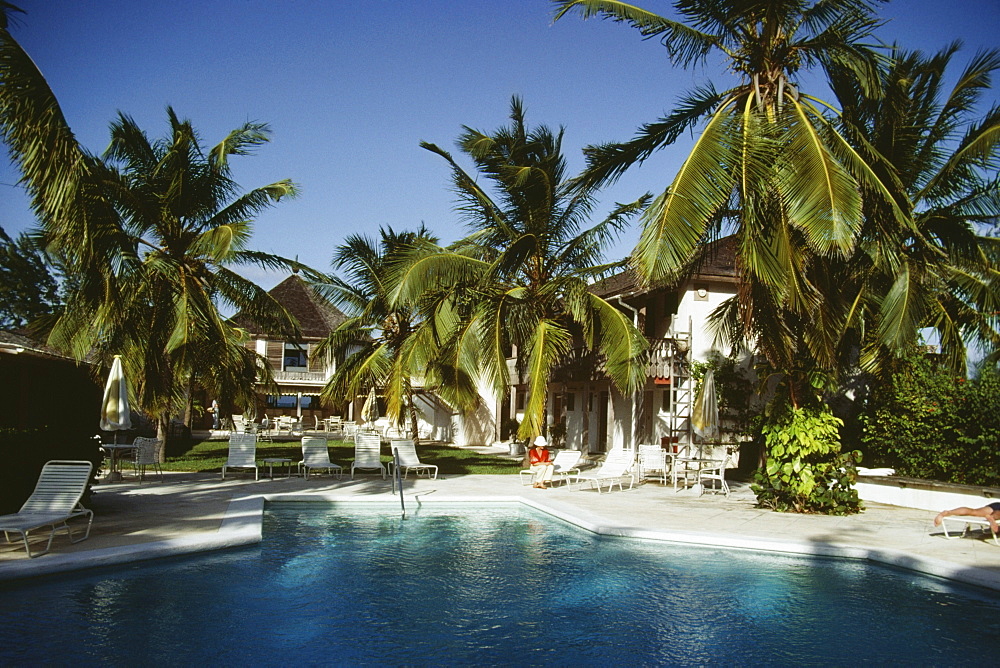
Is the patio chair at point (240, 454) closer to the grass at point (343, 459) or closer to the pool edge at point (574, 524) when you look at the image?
the grass at point (343, 459)

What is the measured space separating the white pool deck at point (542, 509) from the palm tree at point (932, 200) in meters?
3.11

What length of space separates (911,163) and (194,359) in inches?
587

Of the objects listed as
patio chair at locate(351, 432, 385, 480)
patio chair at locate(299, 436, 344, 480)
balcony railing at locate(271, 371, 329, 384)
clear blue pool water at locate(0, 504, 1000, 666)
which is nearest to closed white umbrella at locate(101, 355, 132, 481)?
clear blue pool water at locate(0, 504, 1000, 666)

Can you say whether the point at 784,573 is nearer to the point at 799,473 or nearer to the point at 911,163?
the point at 799,473

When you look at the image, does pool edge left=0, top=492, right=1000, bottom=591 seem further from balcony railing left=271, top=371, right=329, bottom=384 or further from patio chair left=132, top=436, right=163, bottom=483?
balcony railing left=271, top=371, right=329, bottom=384

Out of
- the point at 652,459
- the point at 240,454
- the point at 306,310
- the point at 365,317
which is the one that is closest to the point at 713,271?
the point at 652,459

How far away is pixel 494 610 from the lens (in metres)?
7.45

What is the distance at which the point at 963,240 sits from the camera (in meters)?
12.9

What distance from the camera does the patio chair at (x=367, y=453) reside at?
16.9m

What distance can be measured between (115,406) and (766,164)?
32.2ft

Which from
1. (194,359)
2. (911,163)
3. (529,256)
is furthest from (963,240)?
(194,359)

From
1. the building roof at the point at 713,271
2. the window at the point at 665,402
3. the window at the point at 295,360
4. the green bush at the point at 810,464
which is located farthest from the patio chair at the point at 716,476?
the window at the point at 295,360

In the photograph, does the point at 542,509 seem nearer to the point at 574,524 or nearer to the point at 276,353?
the point at 574,524

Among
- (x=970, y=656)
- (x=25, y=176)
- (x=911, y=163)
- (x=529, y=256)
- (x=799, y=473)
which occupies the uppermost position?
(x=911, y=163)
